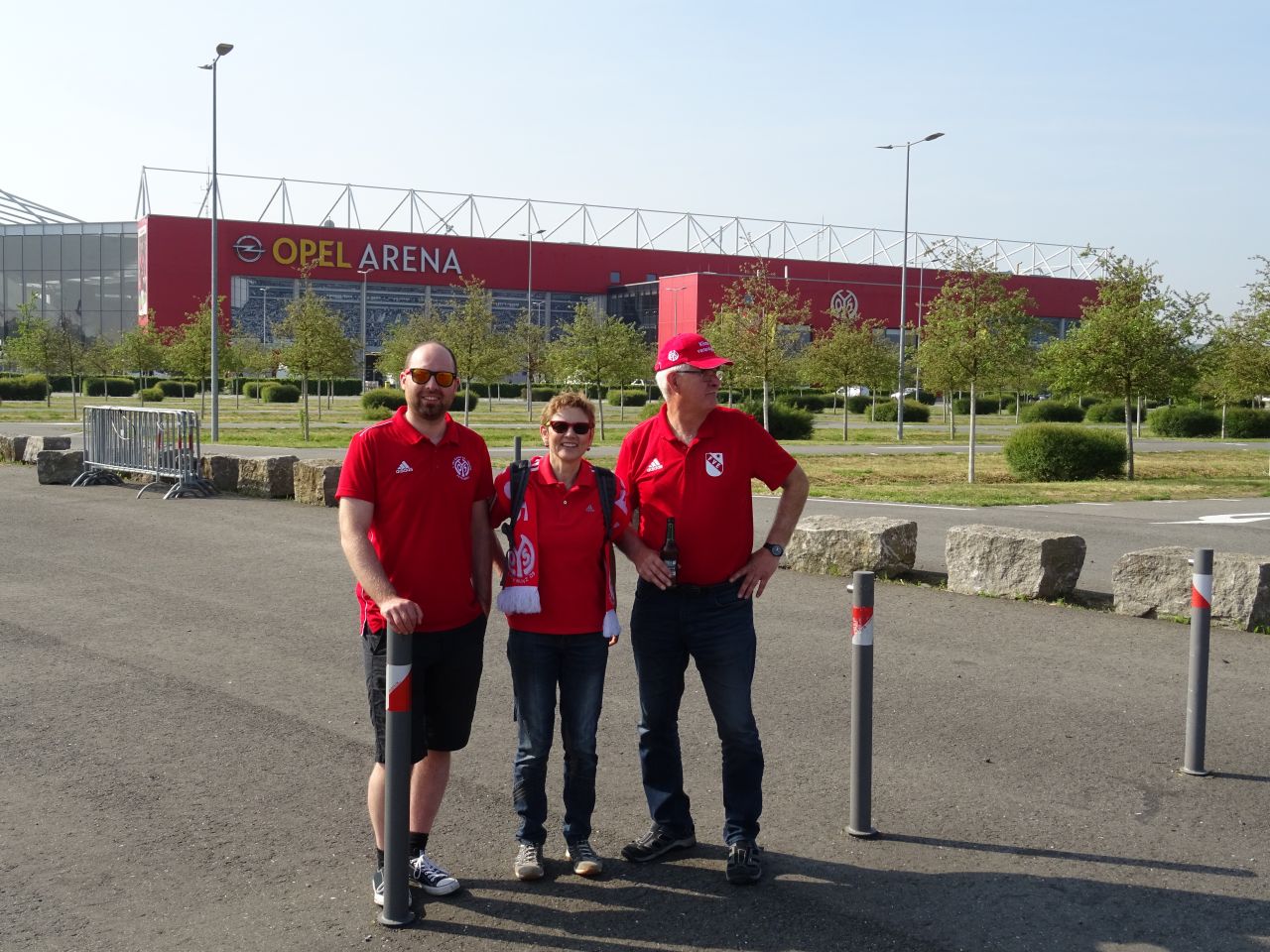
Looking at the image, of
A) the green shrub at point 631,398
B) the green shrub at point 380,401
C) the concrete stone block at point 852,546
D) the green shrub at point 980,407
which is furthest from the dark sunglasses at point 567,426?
the green shrub at point 980,407

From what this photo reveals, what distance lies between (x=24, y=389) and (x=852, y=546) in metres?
53.1

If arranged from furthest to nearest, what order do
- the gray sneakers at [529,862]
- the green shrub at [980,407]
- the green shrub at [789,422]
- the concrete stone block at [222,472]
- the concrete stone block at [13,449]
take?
the green shrub at [980,407] → the green shrub at [789,422] → the concrete stone block at [13,449] → the concrete stone block at [222,472] → the gray sneakers at [529,862]

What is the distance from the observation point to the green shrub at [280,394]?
188 ft

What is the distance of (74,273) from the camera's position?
251 feet

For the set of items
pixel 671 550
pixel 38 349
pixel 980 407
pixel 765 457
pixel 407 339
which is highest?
pixel 407 339

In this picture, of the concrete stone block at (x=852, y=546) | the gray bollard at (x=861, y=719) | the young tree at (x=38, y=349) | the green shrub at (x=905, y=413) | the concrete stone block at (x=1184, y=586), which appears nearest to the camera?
the gray bollard at (x=861, y=719)

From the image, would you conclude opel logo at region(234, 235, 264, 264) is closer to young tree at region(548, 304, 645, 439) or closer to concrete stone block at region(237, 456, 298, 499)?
young tree at region(548, 304, 645, 439)

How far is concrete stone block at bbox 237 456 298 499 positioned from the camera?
17109 millimetres

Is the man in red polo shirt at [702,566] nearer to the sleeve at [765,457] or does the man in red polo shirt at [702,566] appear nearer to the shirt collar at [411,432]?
the sleeve at [765,457]

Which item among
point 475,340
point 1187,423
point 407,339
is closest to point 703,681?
point 475,340

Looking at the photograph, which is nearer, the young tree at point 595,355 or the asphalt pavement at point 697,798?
the asphalt pavement at point 697,798

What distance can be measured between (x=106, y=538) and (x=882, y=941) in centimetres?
1087

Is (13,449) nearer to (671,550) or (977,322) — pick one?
(977,322)

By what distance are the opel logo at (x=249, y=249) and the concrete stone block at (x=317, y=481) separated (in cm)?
5285
